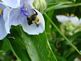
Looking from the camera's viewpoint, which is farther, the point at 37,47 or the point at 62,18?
the point at 62,18

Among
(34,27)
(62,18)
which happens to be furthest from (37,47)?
(62,18)

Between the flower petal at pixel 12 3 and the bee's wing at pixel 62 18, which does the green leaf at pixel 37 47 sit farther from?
the bee's wing at pixel 62 18

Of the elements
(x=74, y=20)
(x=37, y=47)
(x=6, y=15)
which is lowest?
(x=74, y=20)

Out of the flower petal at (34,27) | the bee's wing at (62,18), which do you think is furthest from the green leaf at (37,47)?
the bee's wing at (62,18)

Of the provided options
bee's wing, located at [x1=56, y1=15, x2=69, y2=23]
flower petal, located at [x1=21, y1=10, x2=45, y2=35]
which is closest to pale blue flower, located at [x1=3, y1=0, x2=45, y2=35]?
flower petal, located at [x1=21, y1=10, x2=45, y2=35]

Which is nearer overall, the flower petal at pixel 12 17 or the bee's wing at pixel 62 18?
the flower petal at pixel 12 17

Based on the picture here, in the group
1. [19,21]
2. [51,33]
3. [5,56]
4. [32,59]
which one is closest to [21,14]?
[19,21]

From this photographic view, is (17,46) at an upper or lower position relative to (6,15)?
lower

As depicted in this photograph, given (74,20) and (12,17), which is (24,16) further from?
(74,20)
